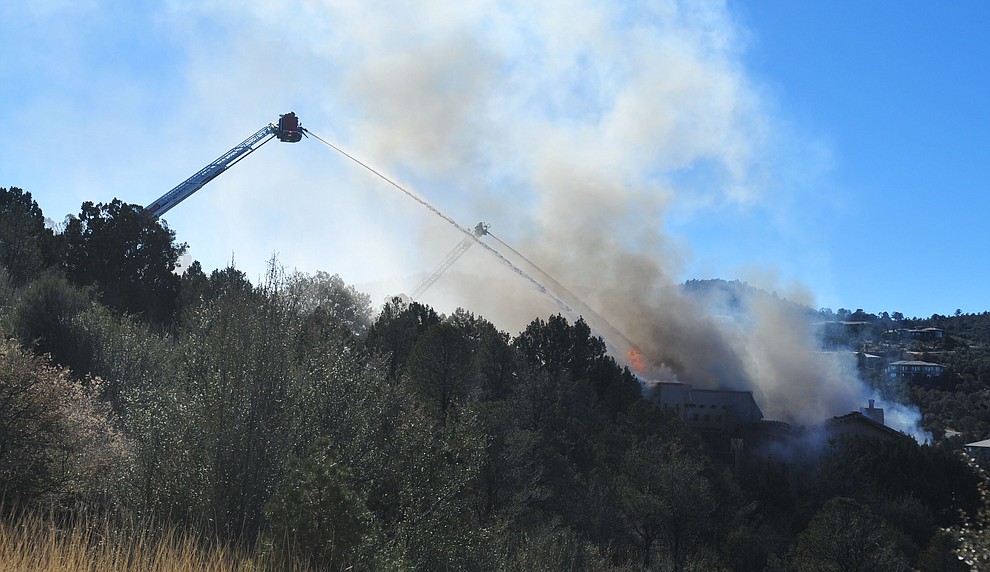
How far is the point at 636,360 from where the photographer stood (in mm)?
87438

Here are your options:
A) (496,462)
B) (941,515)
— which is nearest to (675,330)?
(941,515)

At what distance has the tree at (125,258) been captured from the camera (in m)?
55.8

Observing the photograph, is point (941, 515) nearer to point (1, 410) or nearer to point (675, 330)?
point (675, 330)

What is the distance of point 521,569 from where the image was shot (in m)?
22.1

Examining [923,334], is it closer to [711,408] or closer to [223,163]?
[711,408]

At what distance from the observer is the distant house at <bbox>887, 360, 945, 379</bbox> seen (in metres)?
132

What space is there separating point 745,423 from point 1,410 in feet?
237

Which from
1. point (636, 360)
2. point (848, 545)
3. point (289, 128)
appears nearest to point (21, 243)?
point (289, 128)

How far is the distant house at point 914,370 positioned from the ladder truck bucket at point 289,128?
109321 mm

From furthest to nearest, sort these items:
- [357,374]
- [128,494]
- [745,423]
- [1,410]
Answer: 1. [745,423]
2. [357,374]
3. [1,410]
4. [128,494]

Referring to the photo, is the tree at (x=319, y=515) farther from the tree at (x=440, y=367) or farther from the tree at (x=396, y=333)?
the tree at (x=396, y=333)

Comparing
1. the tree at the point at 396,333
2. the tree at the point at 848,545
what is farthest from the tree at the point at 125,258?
the tree at the point at 848,545

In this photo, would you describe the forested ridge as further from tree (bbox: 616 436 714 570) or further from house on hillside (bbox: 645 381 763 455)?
house on hillside (bbox: 645 381 763 455)

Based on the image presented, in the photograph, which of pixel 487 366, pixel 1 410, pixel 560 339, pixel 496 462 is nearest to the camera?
pixel 1 410
